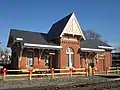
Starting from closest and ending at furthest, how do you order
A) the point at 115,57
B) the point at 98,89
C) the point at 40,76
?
1. the point at 98,89
2. the point at 40,76
3. the point at 115,57

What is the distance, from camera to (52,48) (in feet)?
108

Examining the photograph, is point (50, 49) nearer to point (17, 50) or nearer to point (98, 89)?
point (17, 50)

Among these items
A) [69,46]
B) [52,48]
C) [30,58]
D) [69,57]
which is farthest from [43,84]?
[69,46]

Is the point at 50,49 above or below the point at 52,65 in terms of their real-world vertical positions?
above

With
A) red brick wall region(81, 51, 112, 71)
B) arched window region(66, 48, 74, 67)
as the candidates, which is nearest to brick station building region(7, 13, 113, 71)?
arched window region(66, 48, 74, 67)

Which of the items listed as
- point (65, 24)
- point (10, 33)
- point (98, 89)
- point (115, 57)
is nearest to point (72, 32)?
point (65, 24)

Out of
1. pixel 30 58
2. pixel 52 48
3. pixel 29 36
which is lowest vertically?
pixel 30 58

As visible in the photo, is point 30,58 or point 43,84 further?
point 30,58

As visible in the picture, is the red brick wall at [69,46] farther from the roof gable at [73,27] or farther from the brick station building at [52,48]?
the roof gable at [73,27]

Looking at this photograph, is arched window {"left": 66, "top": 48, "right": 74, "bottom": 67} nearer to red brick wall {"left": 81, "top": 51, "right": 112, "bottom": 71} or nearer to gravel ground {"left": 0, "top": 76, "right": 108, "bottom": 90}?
red brick wall {"left": 81, "top": 51, "right": 112, "bottom": 71}

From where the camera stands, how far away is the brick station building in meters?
31.9

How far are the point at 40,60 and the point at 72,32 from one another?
20.8 ft

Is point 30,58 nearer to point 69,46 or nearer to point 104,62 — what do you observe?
point 69,46

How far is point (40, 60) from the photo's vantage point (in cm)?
3312
